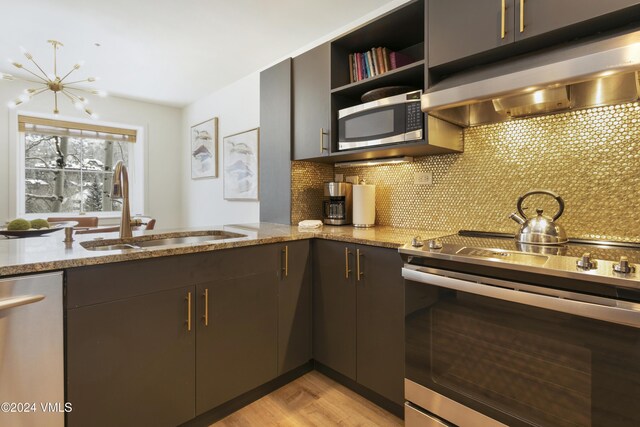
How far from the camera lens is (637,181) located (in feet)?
4.61

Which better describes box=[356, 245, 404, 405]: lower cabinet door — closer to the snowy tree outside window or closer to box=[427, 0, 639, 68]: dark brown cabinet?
box=[427, 0, 639, 68]: dark brown cabinet

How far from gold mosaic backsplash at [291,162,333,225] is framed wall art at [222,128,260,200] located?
1035 mm

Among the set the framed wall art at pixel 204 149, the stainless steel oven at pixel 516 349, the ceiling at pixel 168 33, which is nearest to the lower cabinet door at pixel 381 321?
the stainless steel oven at pixel 516 349

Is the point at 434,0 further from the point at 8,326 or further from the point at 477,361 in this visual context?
the point at 8,326

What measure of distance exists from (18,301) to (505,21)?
209cm

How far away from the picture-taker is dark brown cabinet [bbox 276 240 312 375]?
1.85 metres

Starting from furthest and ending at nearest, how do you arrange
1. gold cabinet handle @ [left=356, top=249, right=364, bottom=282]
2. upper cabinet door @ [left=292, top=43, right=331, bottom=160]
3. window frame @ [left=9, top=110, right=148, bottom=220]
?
window frame @ [left=9, top=110, right=148, bottom=220], upper cabinet door @ [left=292, top=43, right=331, bottom=160], gold cabinet handle @ [left=356, top=249, right=364, bottom=282]

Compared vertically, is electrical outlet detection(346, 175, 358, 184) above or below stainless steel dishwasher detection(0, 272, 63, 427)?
above

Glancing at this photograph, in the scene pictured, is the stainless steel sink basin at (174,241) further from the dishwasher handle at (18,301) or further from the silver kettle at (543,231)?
the silver kettle at (543,231)

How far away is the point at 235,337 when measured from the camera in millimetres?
1628

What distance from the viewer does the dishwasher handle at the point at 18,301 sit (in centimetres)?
99

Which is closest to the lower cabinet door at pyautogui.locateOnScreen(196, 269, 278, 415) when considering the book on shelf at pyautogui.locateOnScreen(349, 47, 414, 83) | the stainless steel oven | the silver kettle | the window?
the stainless steel oven

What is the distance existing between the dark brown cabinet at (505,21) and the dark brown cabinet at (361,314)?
3.35 ft

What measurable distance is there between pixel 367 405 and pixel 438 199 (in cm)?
127
